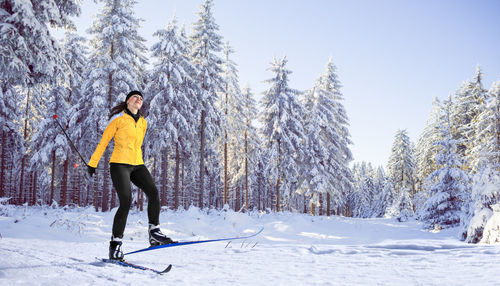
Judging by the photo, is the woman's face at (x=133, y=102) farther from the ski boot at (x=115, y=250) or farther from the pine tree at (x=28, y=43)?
the pine tree at (x=28, y=43)

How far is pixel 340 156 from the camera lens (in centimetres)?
3142

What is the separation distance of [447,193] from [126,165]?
64.3ft

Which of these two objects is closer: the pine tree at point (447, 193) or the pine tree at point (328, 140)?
the pine tree at point (447, 193)

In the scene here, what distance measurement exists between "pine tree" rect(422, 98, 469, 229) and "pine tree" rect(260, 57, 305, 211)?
11454mm

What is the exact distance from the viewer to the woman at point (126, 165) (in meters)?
4.55

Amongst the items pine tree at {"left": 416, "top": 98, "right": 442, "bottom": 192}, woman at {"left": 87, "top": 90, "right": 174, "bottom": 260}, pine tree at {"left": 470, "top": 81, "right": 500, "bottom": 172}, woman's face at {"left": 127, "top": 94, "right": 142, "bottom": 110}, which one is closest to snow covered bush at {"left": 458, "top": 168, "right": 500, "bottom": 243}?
woman at {"left": 87, "top": 90, "right": 174, "bottom": 260}

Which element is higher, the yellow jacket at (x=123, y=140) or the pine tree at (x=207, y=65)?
the pine tree at (x=207, y=65)

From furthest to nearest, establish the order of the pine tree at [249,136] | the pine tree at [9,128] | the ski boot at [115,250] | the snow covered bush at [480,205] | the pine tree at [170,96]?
the pine tree at [249,136], the pine tree at [9,128], the pine tree at [170,96], the snow covered bush at [480,205], the ski boot at [115,250]

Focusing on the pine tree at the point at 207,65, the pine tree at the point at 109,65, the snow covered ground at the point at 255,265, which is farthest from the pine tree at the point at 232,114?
the snow covered ground at the point at 255,265

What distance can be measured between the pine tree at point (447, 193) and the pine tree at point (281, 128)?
1145 cm

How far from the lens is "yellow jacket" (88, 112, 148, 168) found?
4633 millimetres

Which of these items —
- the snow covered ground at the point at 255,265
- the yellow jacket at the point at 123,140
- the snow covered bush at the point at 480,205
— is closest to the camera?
the snow covered ground at the point at 255,265

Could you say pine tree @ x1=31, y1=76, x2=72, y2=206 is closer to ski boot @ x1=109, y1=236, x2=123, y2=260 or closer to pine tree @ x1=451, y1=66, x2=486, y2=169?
ski boot @ x1=109, y1=236, x2=123, y2=260

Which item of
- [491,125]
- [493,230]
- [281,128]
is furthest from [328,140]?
[493,230]
